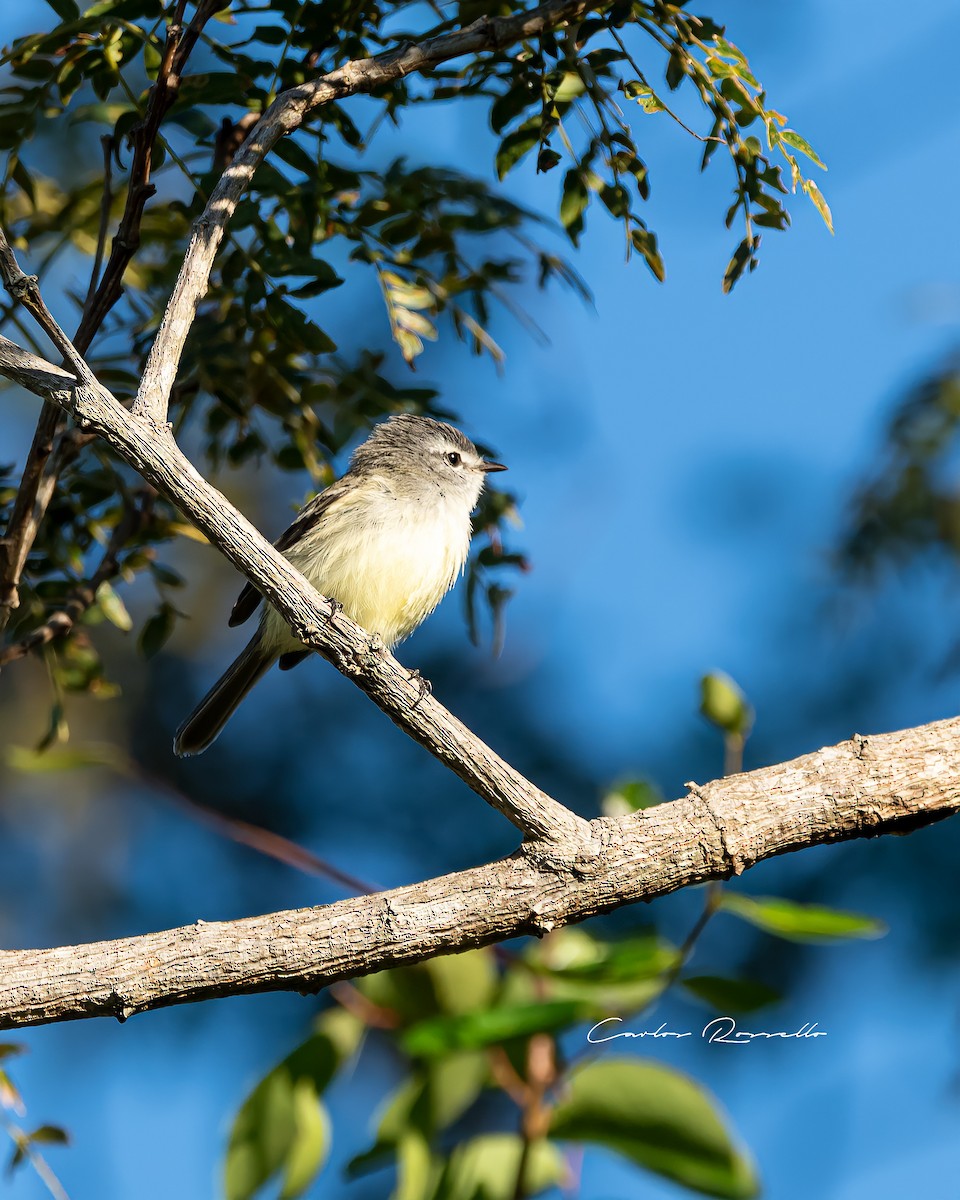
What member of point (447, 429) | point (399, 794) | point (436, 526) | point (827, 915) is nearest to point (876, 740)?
point (827, 915)

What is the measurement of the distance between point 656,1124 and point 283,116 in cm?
219

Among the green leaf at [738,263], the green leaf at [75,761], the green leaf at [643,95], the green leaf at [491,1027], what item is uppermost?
the green leaf at [643,95]

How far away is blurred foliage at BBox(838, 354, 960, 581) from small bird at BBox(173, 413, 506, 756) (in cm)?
166

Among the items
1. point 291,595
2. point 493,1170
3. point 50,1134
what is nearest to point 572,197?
point 291,595

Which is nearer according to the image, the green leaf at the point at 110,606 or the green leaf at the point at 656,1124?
the green leaf at the point at 656,1124

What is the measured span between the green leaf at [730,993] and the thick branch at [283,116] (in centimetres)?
157

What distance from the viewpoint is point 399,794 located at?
7.95 metres

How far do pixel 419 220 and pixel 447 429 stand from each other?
5.96ft

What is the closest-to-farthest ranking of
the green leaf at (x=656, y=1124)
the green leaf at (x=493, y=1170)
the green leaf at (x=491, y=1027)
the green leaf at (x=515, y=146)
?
the green leaf at (x=491, y=1027), the green leaf at (x=656, y=1124), the green leaf at (x=493, y=1170), the green leaf at (x=515, y=146)

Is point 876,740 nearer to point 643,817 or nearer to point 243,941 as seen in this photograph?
point 643,817

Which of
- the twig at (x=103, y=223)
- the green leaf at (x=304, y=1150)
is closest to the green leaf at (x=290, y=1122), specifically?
the green leaf at (x=304, y=1150)

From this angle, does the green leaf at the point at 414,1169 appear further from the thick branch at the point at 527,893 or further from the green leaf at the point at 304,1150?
the thick branch at the point at 527,893

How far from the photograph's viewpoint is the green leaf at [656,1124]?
248cm

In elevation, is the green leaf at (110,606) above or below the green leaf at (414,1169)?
Result: above
